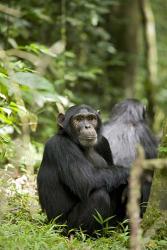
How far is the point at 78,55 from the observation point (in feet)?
41.9

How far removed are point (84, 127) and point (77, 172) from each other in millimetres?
646

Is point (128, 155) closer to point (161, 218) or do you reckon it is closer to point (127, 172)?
point (127, 172)

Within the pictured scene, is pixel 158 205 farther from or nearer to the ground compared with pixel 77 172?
nearer to the ground

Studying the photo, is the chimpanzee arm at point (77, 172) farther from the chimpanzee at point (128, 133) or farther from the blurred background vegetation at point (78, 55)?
the chimpanzee at point (128, 133)

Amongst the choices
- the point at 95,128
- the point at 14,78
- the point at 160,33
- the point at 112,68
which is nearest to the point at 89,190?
the point at 95,128

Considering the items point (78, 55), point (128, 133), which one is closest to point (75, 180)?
point (128, 133)

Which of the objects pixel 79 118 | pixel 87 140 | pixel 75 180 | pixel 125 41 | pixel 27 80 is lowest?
pixel 75 180

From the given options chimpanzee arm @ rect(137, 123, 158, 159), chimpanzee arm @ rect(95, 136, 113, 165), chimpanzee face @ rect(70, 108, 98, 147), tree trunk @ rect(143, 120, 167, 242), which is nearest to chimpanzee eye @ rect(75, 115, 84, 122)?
chimpanzee face @ rect(70, 108, 98, 147)

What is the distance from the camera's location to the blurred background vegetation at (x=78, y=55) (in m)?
8.00

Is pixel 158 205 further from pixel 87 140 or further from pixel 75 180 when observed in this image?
pixel 87 140

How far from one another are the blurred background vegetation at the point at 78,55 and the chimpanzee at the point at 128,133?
0.79 m

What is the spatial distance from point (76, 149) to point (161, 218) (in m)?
1.32

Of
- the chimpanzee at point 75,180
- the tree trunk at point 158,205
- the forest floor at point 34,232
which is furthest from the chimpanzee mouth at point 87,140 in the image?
the tree trunk at point 158,205

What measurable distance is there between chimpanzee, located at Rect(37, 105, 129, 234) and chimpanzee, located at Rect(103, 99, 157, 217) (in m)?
1.61
